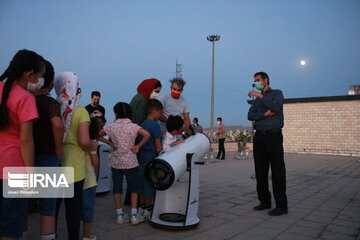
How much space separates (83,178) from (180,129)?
1.63 metres

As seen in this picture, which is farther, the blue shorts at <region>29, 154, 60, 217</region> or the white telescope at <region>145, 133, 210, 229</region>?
the white telescope at <region>145, 133, 210, 229</region>

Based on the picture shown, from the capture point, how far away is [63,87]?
2.95 meters

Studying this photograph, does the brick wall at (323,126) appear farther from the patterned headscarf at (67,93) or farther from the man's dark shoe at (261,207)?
the patterned headscarf at (67,93)

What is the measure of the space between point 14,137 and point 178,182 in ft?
7.62

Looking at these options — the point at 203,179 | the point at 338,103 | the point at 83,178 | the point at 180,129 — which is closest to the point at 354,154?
the point at 338,103

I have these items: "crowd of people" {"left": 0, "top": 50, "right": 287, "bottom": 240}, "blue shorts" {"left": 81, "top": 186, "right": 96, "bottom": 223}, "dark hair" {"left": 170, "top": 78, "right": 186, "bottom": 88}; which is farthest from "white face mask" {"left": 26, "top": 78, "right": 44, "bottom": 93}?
"dark hair" {"left": 170, "top": 78, "right": 186, "bottom": 88}

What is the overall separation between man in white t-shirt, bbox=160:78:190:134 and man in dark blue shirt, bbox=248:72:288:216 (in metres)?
1.07

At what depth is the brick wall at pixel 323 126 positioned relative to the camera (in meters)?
17.4

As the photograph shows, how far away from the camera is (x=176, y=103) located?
4793 millimetres

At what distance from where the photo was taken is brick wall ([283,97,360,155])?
17.4 metres

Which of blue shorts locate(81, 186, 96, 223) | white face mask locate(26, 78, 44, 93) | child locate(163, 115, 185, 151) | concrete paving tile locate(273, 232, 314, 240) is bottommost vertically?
concrete paving tile locate(273, 232, 314, 240)

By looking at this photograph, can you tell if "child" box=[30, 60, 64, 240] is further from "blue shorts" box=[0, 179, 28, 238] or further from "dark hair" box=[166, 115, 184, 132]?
"dark hair" box=[166, 115, 184, 132]

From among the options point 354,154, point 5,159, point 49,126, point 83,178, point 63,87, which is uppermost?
point 63,87

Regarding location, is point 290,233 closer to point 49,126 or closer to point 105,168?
point 49,126
